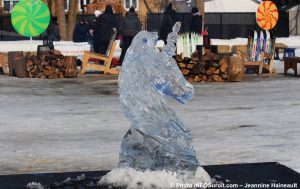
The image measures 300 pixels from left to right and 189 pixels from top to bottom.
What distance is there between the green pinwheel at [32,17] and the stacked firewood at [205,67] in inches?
252

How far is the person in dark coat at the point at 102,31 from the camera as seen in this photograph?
21.8m

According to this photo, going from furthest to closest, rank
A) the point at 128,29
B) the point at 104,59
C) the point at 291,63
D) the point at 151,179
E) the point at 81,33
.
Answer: the point at 81,33 → the point at 128,29 → the point at 291,63 → the point at 104,59 → the point at 151,179

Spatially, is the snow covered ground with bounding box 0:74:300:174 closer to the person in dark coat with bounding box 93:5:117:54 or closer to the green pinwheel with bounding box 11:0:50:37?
the person in dark coat with bounding box 93:5:117:54

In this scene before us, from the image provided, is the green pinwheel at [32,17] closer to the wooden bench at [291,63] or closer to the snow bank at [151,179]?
the wooden bench at [291,63]

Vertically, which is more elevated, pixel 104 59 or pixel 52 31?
pixel 52 31

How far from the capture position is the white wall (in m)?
51.3

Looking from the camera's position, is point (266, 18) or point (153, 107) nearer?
point (153, 107)

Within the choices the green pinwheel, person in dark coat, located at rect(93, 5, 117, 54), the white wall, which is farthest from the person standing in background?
the white wall

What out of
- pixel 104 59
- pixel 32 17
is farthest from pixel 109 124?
pixel 32 17

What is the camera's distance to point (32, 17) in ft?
76.1

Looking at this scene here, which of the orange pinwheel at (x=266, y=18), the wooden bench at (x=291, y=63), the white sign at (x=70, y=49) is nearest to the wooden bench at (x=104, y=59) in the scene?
the white sign at (x=70, y=49)

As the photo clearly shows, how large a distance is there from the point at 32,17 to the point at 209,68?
7.20m

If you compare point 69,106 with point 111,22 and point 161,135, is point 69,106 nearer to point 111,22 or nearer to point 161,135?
point 161,135

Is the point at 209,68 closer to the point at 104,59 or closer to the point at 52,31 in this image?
the point at 104,59
